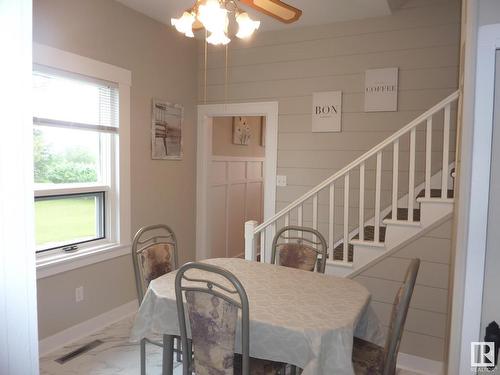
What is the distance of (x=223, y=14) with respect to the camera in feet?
6.08

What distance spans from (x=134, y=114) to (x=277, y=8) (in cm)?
202

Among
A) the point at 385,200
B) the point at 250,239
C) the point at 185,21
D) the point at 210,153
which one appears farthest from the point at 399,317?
the point at 210,153

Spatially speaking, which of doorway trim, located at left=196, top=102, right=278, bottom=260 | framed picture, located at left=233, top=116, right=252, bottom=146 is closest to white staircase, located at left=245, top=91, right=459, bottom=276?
doorway trim, located at left=196, top=102, right=278, bottom=260

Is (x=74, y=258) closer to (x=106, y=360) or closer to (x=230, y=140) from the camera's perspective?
(x=106, y=360)

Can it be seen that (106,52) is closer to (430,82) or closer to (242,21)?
(242,21)

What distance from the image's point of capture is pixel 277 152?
13.4 feet

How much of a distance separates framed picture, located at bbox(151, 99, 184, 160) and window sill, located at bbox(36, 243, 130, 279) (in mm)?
991

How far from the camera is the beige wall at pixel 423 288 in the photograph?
8.59ft

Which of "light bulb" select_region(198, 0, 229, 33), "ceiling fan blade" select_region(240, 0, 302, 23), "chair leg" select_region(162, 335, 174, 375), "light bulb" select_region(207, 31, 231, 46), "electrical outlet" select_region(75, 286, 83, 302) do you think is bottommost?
"electrical outlet" select_region(75, 286, 83, 302)

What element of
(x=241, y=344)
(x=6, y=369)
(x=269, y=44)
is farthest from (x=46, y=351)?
(x=269, y=44)

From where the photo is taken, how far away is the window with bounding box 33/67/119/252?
2805 millimetres

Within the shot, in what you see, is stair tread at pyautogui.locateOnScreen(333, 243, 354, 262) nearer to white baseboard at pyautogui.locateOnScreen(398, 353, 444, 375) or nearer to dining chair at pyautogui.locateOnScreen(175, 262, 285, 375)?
white baseboard at pyautogui.locateOnScreen(398, 353, 444, 375)

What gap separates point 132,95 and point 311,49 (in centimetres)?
185

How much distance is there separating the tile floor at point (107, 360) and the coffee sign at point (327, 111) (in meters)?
2.26
